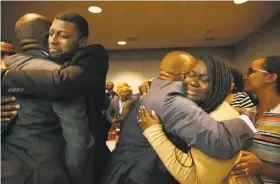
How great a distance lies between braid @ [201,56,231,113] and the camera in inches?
35.6

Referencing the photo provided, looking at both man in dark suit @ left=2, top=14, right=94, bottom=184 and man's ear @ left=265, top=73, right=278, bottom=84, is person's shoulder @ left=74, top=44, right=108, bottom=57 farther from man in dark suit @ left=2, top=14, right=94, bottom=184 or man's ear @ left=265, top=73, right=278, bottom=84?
man's ear @ left=265, top=73, right=278, bottom=84

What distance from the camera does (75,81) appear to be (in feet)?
2.91

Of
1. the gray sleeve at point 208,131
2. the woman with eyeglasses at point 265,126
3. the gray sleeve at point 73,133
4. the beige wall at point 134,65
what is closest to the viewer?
the gray sleeve at point 208,131

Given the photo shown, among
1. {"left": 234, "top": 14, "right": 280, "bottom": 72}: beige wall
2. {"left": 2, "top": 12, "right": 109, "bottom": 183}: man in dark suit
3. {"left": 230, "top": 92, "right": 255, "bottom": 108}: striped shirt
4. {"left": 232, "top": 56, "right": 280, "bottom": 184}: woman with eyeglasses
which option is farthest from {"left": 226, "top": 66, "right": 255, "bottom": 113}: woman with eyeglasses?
{"left": 234, "top": 14, "right": 280, "bottom": 72}: beige wall

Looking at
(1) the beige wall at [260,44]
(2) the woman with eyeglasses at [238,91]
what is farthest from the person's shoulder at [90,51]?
(1) the beige wall at [260,44]

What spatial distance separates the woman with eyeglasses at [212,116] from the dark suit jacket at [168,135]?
0.04 m

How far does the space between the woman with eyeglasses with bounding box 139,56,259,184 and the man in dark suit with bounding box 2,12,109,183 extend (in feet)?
0.74

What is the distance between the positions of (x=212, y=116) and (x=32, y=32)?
2.43 feet

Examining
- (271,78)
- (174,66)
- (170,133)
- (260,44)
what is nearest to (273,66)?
(271,78)

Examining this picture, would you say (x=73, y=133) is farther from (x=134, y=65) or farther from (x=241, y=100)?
(x=134, y=65)

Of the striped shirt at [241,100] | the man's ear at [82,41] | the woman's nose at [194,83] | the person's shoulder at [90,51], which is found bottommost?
the striped shirt at [241,100]

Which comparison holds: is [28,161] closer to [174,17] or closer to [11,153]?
[11,153]

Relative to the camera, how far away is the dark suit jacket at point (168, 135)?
2.62 ft

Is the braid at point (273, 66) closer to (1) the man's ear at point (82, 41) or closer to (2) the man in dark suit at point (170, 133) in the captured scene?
(2) the man in dark suit at point (170, 133)
